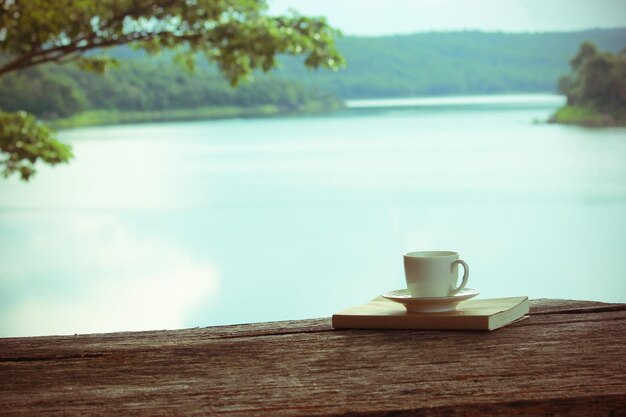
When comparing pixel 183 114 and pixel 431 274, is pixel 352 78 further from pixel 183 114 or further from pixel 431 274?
pixel 431 274

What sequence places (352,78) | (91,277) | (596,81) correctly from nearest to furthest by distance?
(91,277) → (596,81) → (352,78)

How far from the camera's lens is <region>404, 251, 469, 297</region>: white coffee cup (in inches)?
50.3


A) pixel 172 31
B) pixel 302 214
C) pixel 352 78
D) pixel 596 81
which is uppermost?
pixel 172 31

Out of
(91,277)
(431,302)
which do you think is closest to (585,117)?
(91,277)

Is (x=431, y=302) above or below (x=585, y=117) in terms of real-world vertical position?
above

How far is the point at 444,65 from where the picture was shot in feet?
29.9

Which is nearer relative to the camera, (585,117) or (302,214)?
(302,214)

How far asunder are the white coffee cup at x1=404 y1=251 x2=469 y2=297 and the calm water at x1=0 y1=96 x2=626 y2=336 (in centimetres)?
552

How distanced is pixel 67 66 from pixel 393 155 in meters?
3.21

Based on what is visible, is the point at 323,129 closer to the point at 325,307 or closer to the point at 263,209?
the point at 263,209

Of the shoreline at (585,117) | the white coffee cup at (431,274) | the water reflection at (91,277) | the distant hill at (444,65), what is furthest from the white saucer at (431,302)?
the distant hill at (444,65)

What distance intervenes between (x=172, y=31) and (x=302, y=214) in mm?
2468

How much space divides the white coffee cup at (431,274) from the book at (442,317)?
31 mm

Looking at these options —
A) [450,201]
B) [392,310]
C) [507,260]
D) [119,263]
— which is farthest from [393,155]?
[392,310]
